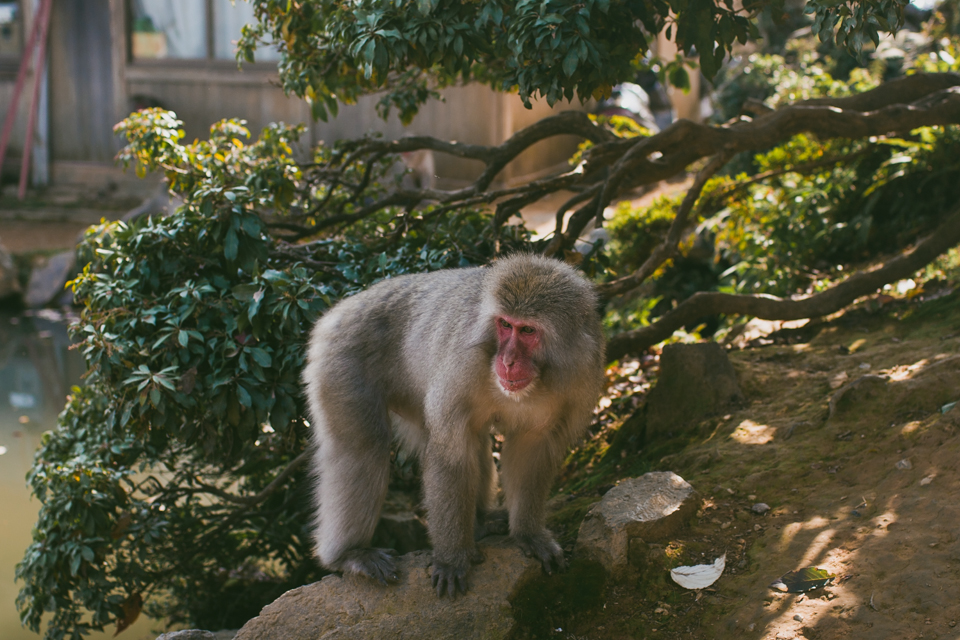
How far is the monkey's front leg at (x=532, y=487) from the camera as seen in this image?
3.33 m

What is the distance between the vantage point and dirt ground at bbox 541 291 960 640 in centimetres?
274

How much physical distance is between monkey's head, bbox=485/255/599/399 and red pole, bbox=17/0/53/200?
41.3 ft

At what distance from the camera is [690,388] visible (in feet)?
15.2

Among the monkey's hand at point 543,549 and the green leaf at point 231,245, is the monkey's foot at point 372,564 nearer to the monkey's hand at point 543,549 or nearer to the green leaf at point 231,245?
the monkey's hand at point 543,549

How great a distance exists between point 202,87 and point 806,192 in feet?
32.5

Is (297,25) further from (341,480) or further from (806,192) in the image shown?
(806,192)

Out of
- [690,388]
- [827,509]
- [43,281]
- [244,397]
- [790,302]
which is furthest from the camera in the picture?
[43,281]

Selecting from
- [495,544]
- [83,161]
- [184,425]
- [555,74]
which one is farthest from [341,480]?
[83,161]

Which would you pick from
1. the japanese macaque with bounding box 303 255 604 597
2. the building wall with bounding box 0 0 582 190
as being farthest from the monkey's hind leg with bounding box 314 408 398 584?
Answer: the building wall with bounding box 0 0 582 190

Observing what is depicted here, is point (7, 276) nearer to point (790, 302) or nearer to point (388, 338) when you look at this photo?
point (388, 338)

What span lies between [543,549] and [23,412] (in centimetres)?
744

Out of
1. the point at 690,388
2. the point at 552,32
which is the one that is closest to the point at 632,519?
the point at 690,388

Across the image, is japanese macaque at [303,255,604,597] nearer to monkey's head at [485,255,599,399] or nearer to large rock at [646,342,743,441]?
monkey's head at [485,255,599,399]

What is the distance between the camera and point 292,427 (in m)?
4.16
